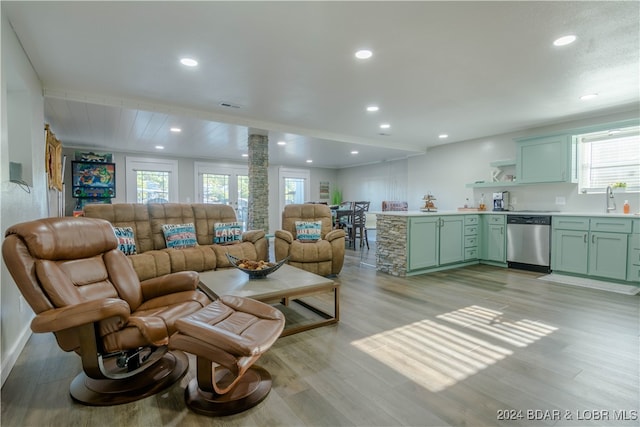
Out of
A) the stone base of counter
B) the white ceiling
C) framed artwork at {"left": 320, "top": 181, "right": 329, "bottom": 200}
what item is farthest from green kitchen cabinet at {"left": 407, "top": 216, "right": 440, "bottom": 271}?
framed artwork at {"left": 320, "top": 181, "right": 329, "bottom": 200}

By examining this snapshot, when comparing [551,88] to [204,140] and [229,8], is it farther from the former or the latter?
[204,140]

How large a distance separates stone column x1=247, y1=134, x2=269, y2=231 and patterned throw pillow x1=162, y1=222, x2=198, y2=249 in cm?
157

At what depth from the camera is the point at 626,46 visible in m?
2.63

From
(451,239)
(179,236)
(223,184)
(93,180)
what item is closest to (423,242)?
(451,239)

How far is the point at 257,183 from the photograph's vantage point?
5496 millimetres

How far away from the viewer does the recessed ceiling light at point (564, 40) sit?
248 cm

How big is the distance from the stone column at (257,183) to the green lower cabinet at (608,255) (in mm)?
4915

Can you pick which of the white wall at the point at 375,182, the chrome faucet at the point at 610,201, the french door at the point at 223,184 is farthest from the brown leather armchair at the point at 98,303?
the white wall at the point at 375,182

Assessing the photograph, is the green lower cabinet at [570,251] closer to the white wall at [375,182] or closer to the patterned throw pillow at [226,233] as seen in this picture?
the white wall at [375,182]

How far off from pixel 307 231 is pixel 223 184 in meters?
4.76

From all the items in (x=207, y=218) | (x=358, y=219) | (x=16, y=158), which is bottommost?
(x=358, y=219)

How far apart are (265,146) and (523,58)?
3957 millimetres

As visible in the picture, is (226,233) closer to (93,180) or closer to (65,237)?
(65,237)

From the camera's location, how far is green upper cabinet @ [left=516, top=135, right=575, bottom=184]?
480 cm
